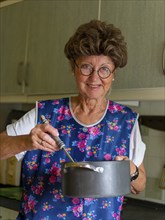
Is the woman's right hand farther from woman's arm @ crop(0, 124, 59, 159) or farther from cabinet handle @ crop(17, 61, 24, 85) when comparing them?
cabinet handle @ crop(17, 61, 24, 85)

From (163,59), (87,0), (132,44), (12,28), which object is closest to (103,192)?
(163,59)

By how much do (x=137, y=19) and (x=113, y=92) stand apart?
0.34 meters

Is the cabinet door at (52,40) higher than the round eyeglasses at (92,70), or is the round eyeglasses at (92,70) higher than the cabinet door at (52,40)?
the cabinet door at (52,40)

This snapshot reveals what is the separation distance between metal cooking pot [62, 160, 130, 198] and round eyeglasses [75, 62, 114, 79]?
0.31 metres

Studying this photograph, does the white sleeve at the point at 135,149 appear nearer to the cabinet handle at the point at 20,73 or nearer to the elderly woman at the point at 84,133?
the elderly woman at the point at 84,133

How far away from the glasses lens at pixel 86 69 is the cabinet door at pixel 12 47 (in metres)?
1.10

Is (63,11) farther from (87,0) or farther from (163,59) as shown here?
(163,59)

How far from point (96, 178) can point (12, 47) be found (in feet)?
5.16

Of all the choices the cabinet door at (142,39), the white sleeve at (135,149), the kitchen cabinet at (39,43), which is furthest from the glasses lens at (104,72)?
the kitchen cabinet at (39,43)

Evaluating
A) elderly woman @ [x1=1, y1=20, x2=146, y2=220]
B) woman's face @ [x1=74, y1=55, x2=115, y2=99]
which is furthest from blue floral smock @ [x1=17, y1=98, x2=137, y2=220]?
woman's face @ [x1=74, y1=55, x2=115, y2=99]

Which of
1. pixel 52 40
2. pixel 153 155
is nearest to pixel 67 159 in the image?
pixel 153 155

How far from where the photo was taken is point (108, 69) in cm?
120

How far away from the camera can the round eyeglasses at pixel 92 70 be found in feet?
3.92

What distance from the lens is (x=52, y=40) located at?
208cm
